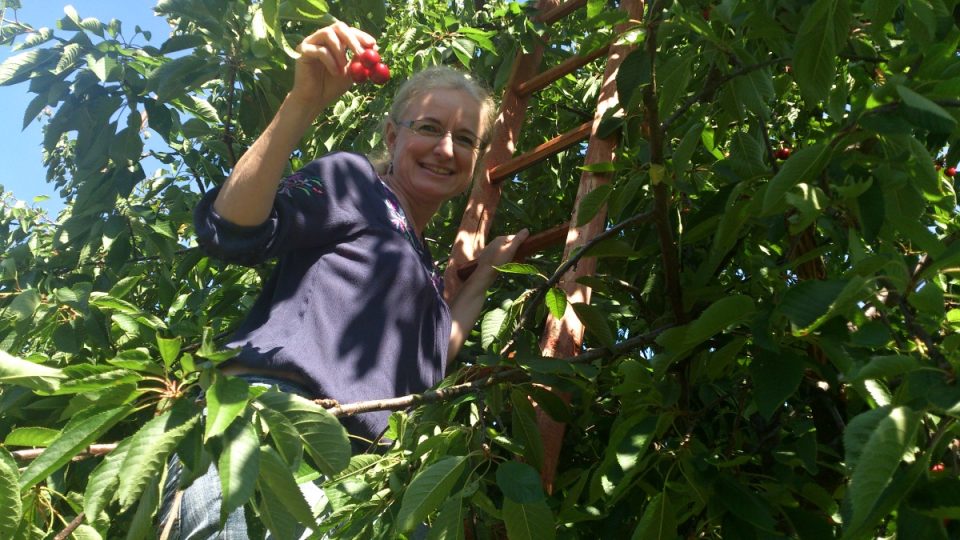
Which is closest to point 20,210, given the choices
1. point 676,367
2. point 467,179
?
point 467,179

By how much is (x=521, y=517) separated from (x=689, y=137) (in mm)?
775

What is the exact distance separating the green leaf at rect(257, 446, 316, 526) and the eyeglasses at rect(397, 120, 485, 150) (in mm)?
1474

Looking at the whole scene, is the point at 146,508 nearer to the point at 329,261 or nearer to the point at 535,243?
the point at 329,261

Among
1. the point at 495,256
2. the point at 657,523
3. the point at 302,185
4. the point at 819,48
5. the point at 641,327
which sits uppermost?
the point at 819,48

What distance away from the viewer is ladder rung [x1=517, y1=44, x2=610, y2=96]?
2.92 m

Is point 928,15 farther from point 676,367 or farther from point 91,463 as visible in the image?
point 91,463

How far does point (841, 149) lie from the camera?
1.51 m

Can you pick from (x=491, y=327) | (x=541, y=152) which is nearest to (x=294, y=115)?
(x=491, y=327)

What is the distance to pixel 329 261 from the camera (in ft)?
6.57

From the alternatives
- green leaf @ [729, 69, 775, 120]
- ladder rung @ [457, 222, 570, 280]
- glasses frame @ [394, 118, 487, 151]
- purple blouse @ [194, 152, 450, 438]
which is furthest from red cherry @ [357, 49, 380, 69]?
ladder rung @ [457, 222, 570, 280]

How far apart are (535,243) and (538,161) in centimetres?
34

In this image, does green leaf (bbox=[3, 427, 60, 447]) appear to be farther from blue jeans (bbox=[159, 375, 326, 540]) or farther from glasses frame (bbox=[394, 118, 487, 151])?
glasses frame (bbox=[394, 118, 487, 151])

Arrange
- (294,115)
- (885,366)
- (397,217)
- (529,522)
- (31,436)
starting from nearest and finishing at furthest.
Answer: (885,366) < (31,436) < (529,522) < (294,115) < (397,217)

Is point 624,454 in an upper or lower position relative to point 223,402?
lower
